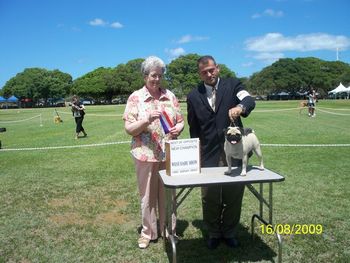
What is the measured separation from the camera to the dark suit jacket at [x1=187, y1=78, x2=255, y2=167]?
4.20m

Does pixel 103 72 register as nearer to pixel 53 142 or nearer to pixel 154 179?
pixel 53 142

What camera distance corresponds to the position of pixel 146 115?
4246mm

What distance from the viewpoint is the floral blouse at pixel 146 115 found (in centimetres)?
427

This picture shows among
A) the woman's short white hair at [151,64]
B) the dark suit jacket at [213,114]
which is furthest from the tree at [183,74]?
the woman's short white hair at [151,64]

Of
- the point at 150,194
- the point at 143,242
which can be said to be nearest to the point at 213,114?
the point at 150,194

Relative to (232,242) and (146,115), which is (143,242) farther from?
(146,115)

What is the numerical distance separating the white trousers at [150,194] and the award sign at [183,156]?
0.49m

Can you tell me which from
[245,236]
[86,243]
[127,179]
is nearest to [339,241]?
[245,236]

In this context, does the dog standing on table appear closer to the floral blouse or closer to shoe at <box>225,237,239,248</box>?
the floral blouse

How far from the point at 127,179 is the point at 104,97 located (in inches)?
3553

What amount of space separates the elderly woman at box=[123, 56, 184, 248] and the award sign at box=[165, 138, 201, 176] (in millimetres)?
402

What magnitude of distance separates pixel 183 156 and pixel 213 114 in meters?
0.63
